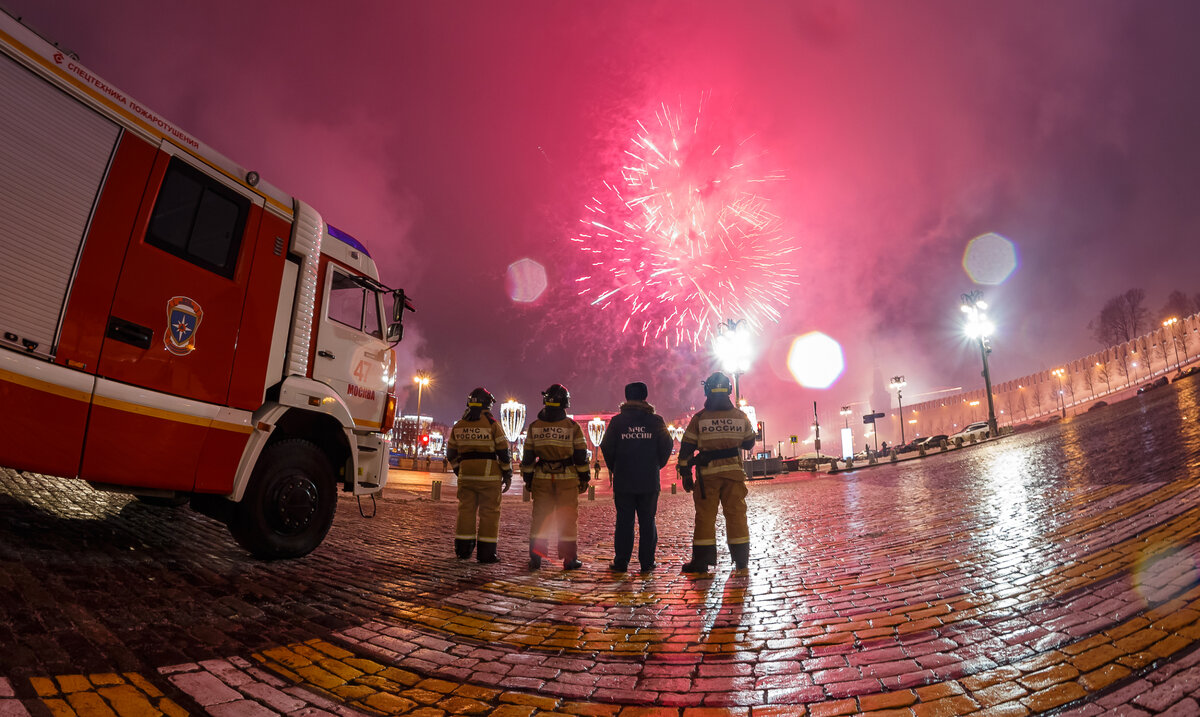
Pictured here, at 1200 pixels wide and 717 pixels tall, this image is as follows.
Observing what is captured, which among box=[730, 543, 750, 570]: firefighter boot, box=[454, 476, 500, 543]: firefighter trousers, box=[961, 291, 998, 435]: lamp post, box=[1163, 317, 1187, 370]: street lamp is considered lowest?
box=[730, 543, 750, 570]: firefighter boot

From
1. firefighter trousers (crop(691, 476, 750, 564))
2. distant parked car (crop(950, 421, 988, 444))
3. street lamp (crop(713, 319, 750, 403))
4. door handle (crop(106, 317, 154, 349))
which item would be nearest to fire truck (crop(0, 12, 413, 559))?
door handle (crop(106, 317, 154, 349))

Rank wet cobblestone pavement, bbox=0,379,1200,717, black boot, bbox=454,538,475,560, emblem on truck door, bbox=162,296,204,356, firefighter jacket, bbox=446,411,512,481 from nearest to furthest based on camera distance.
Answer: wet cobblestone pavement, bbox=0,379,1200,717 → emblem on truck door, bbox=162,296,204,356 → black boot, bbox=454,538,475,560 → firefighter jacket, bbox=446,411,512,481

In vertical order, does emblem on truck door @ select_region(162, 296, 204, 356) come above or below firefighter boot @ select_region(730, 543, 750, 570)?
above

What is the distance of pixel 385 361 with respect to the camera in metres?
6.97

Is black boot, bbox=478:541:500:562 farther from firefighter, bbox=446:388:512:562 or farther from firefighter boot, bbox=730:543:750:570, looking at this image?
firefighter boot, bbox=730:543:750:570

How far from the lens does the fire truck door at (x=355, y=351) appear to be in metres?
5.99

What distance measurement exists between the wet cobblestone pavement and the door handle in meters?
1.67

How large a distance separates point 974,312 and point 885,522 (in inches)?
1311

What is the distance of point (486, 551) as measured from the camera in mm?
6152

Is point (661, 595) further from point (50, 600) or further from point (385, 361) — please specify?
point (385, 361)

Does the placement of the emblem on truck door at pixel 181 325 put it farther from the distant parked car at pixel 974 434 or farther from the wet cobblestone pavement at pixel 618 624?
the distant parked car at pixel 974 434

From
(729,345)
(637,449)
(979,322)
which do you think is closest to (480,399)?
(637,449)

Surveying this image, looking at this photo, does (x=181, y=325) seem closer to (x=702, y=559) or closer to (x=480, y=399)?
(x=480, y=399)

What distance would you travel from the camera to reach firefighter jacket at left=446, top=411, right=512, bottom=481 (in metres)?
6.33
